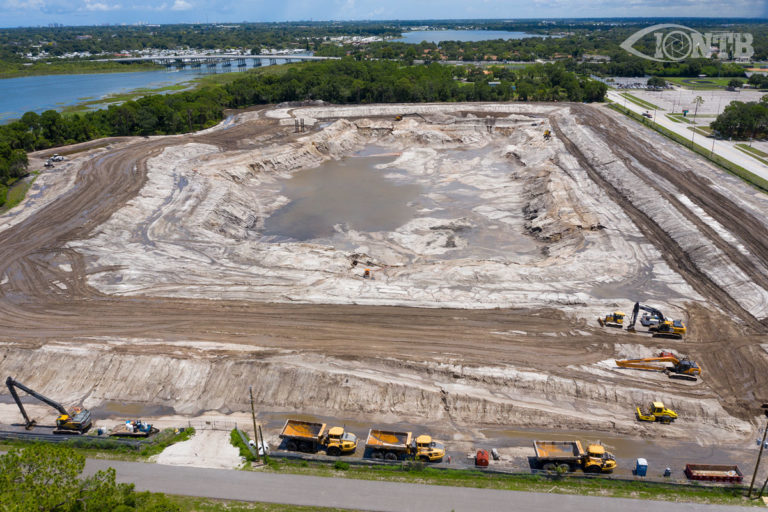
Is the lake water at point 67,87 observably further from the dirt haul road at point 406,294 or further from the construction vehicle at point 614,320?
the construction vehicle at point 614,320

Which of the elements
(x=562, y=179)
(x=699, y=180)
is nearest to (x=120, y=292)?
(x=562, y=179)

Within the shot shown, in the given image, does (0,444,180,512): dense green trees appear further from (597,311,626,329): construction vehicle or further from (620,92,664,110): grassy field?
(620,92,664,110): grassy field

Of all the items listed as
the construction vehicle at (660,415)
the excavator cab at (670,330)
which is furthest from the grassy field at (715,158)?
the construction vehicle at (660,415)

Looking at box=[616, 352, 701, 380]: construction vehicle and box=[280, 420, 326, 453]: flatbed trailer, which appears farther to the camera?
box=[616, 352, 701, 380]: construction vehicle

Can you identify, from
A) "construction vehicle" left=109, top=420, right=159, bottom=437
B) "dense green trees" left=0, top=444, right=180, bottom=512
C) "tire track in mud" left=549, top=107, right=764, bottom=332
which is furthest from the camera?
"tire track in mud" left=549, top=107, right=764, bottom=332

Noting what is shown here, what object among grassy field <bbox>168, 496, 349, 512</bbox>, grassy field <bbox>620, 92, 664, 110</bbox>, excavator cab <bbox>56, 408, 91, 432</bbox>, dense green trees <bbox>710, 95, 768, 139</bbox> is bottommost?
grassy field <bbox>168, 496, 349, 512</bbox>

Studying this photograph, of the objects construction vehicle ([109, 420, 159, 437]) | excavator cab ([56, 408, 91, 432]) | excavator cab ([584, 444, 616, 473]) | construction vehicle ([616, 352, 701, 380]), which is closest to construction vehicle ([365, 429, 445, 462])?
excavator cab ([584, 444, 616, 473])
